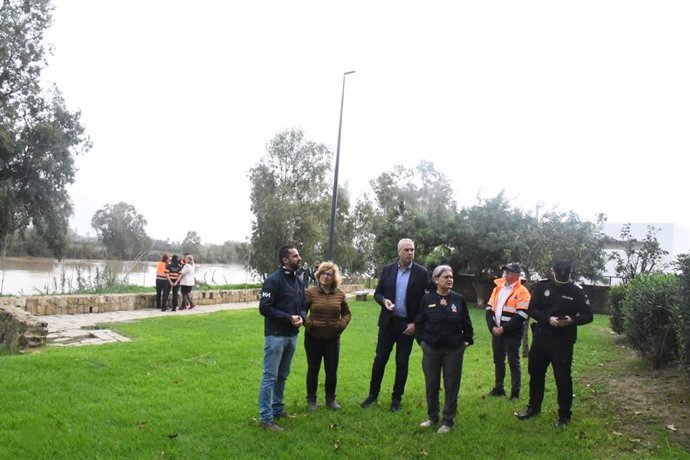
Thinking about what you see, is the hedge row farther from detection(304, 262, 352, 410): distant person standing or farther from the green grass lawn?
detection(304, 262, 352, 410): distant person standing

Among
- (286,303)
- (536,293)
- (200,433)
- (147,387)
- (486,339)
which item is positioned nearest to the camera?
(200,433)

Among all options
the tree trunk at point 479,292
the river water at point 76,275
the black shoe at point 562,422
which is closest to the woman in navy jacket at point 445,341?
the black shoe at point 562,422

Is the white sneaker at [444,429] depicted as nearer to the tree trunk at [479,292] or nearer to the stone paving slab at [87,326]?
the stone paving slab at [87,326]

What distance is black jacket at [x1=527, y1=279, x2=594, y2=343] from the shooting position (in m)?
5.06

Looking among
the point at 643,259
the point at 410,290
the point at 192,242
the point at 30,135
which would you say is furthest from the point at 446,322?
the point at 192,242

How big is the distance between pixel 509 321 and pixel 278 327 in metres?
2.84

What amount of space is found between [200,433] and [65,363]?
10.4 feet

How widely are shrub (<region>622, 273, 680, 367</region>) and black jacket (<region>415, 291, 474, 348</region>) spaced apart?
3.79m

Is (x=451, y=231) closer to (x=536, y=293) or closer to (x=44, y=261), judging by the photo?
(x=536, y=293)

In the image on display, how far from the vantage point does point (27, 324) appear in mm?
8508

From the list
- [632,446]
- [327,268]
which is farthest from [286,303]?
[632,446]

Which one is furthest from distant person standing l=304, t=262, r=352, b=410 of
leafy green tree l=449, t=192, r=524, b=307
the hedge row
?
leafy green tree l=449, t=192, r=524, b=307

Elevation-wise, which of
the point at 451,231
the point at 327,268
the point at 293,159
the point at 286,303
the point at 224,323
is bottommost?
the point at 224,323

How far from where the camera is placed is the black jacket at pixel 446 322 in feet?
16.0
